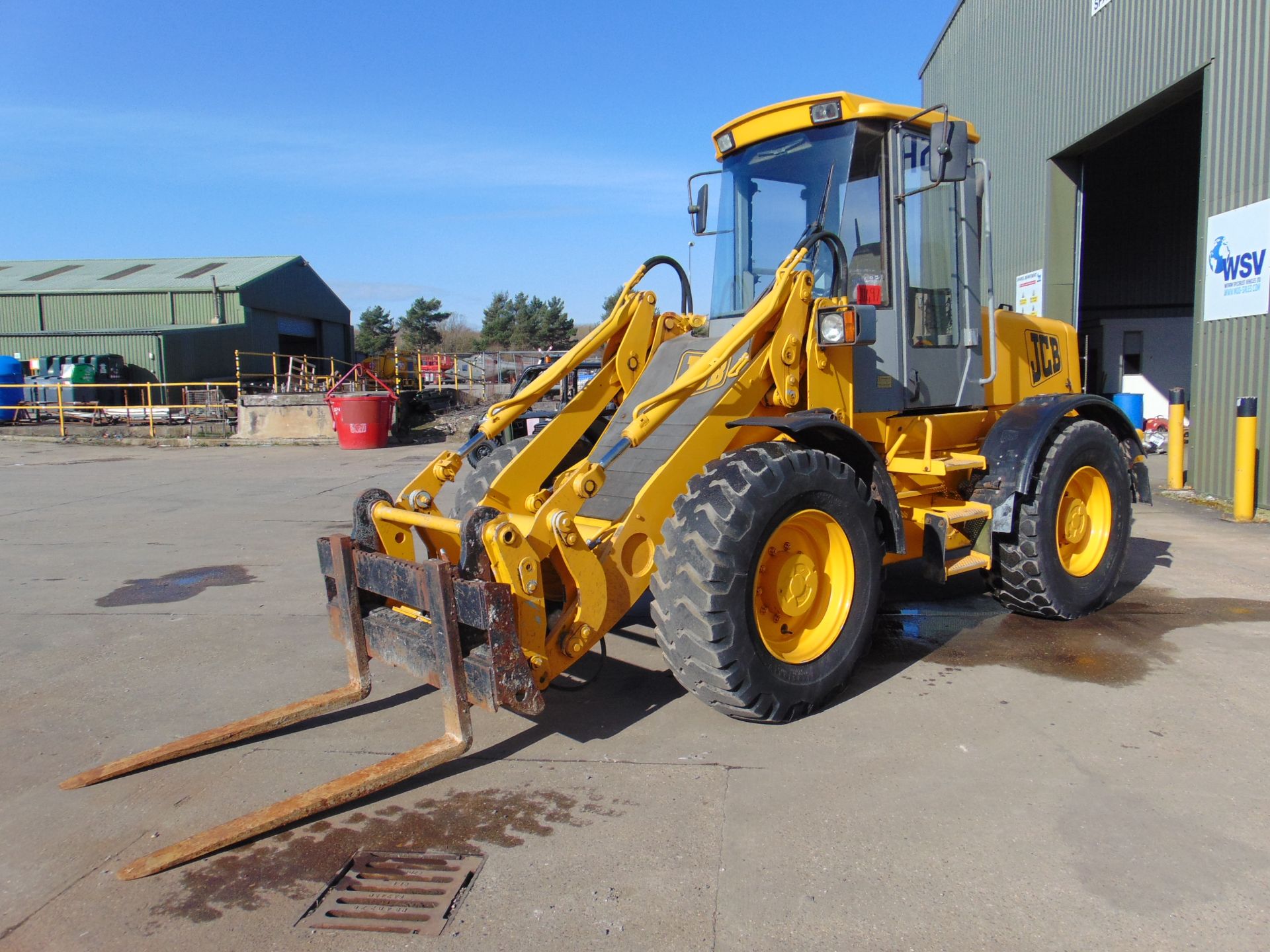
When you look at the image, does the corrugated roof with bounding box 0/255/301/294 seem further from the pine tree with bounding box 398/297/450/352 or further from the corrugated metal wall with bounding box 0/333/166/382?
the pine tree with bounding box 398/297/450/352

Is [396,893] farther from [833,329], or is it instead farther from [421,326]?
[421,326]

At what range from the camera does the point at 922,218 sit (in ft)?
17.6

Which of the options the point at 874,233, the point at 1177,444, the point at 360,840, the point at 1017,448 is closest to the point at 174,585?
the point at 360,840

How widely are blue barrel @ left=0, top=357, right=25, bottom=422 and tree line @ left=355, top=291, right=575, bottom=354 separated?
1309 inches

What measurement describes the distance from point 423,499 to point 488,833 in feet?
6.57

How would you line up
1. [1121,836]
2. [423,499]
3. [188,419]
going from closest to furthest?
[1121,836] < [423,499] < [188,419]

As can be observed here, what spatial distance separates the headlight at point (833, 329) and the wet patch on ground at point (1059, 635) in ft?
6.02

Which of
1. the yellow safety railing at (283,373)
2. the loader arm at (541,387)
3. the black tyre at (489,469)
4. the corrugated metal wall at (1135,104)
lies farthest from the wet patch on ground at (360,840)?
the yellow safety railing at (283,373)

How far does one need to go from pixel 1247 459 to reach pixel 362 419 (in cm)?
1697

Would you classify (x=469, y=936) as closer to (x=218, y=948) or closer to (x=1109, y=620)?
(x=218, y=948)

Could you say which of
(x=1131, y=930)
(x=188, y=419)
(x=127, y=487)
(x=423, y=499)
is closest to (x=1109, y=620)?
(x=1131, y=930)

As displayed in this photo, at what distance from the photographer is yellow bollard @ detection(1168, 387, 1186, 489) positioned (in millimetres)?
11320

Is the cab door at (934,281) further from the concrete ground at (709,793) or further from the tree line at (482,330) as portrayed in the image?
the tree line at (482,330)

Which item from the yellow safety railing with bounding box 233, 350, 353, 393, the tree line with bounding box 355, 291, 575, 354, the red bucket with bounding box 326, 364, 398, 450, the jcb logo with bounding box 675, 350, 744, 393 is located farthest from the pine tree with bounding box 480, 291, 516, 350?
the jcb logo with bounding box 675, 350, 744, 393
